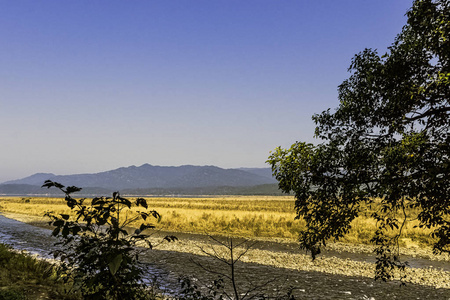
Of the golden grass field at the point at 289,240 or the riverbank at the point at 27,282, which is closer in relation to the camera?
the riverbank at the point at 27,282

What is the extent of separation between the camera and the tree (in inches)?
301

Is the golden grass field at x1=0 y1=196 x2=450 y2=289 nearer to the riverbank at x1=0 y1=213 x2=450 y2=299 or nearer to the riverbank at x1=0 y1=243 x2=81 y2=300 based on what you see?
the riverbank at x1=0 y1=213 x2=450 y2=299

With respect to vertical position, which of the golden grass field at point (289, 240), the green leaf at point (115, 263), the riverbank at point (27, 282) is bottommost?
the golden grass field at point (289, 240)

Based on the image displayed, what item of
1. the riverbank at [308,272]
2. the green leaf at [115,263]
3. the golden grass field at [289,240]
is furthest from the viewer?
the golden grass field at [289,240]

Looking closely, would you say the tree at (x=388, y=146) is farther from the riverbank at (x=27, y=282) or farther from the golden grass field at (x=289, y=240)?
the riverbank at (x=27, y=282)

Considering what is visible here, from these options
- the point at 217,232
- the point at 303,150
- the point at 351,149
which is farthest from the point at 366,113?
the point at 217,232

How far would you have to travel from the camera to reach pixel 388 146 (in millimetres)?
8359

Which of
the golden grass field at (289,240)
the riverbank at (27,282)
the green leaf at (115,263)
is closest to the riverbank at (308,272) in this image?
the golden grass field at (289,240)

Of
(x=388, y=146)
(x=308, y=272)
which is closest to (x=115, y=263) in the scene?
(x=388, y=146)

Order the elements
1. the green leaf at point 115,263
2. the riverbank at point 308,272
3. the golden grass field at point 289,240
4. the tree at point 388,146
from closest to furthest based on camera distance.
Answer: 1. the green leaf at point 115,263
2. the tree at point 388,146
3. the riverbank at point 308,272
4. the golden grass field at point 289,240

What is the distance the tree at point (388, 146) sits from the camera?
7.65 meters

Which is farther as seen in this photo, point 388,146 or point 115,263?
point 388,146

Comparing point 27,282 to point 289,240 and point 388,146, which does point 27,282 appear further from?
point 289,240

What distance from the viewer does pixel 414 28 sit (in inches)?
332
